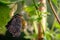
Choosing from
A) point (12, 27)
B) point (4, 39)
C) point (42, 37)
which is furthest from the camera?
point (4, 39)

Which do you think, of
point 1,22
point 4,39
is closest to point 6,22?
point 1,22

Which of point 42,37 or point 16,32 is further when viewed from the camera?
point 42,37

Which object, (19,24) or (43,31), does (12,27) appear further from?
(43,31)

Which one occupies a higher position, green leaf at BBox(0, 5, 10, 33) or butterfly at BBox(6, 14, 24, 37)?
green leaf at BBox(0, 5, 10, 33)

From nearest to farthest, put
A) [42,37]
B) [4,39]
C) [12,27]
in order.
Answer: [12,27] < [42,37] < [4,39]

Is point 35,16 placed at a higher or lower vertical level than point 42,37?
higher

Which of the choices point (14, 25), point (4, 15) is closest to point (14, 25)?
point (14, 25)

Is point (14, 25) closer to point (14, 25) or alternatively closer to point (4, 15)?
point (14, 25)

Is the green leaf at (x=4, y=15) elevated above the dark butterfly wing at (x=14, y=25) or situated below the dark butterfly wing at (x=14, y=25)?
above

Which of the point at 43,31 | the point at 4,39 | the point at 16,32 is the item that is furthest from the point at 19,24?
the point at 4,39

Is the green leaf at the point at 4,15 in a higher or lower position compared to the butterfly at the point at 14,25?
higher

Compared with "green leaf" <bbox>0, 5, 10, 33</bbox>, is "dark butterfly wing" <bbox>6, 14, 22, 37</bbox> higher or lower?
lower
